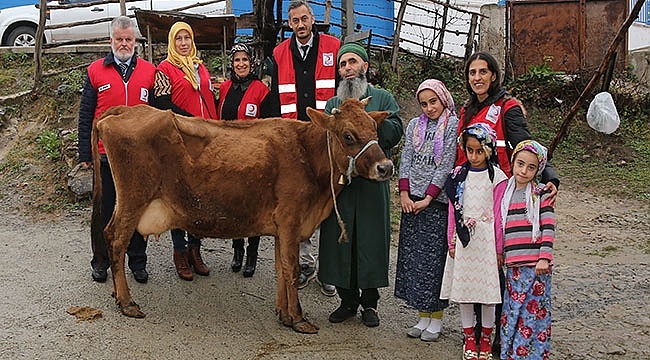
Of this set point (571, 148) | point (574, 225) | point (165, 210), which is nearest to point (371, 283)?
point (165, 210)

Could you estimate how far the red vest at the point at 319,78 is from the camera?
5.97 meters

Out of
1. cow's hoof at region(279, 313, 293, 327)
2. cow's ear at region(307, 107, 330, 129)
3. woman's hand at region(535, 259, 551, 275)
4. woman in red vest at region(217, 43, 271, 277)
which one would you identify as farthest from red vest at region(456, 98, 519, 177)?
woman in red vest at region(217, 43, 271, 277)

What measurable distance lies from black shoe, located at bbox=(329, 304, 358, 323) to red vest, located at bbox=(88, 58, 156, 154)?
8.05 feet

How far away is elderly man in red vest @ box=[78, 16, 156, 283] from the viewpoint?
19.3 ft

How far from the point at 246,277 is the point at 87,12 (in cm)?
975

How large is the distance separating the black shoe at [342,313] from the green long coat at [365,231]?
262 mm

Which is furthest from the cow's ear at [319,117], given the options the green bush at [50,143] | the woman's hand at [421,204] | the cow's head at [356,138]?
the green bush at [50,143]

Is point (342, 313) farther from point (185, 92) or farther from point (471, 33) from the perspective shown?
point (471, 33)

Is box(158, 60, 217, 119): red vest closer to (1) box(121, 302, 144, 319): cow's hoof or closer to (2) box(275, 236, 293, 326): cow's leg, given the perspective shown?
(2) box(275, 236, 293, 326): cow's leg

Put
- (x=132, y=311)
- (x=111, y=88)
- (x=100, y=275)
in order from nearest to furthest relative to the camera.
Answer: (x=132, y=311) → (x=111, y=88) → (x=100, y=275)

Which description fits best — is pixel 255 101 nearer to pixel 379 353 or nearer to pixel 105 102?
pixel 105 102

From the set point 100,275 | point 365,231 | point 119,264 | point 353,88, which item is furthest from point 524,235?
point 100,275

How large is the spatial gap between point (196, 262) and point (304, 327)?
69.1 inches

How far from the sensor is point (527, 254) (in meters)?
4.37
